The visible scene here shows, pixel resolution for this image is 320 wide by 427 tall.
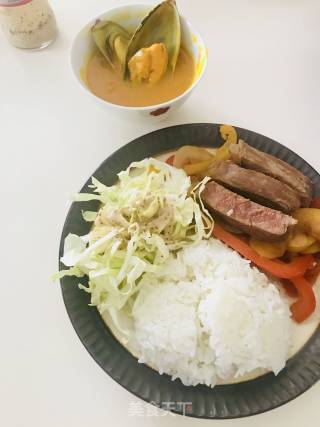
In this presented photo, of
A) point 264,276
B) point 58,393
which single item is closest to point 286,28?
point 264,276

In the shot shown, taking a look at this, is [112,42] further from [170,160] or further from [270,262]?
[270,262]

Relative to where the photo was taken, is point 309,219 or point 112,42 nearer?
point 309,219

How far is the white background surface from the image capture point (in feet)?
3.46

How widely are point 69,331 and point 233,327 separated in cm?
44

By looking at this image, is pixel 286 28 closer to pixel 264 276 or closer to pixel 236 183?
pixel 236 183

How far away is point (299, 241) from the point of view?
111 centimetres

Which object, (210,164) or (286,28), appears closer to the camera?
(210,164)

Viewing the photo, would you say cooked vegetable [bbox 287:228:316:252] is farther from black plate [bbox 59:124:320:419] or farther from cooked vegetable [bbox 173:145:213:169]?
cooked vegetable [bbox 173:145:213:169]

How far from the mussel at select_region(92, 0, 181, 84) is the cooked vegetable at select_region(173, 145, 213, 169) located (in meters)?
0.24

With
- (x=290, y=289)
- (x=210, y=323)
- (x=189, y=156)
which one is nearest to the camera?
(x=210, y=323)

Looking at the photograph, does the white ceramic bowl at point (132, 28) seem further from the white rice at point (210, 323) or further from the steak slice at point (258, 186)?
the white rice at point (210, 323)

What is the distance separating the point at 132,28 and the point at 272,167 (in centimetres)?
65

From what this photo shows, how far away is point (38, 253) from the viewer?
123 cm

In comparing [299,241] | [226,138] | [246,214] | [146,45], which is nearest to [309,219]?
[299,241]
